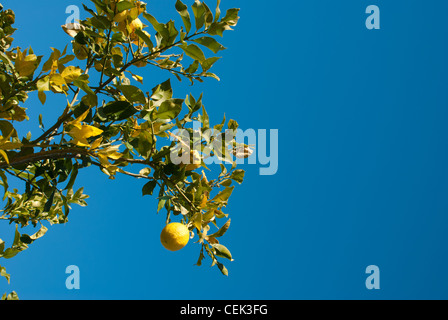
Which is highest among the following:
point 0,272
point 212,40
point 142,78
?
point 142,78

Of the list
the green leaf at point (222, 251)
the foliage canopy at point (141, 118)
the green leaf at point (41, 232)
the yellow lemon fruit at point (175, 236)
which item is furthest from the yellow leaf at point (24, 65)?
the green leaf at point (41, 232)

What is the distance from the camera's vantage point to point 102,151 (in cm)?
108

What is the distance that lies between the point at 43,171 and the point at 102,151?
0.38 meters

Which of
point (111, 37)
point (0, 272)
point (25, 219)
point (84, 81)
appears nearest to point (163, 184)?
point (84, 81)

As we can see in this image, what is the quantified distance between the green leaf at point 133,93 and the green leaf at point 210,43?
8.5 inches

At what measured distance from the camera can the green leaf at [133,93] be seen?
107 cm

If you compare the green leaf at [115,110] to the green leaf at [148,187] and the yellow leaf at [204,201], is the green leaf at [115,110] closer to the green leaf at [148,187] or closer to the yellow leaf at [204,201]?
the green leaf at [148,187]

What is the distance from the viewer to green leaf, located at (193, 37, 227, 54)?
44.6 inches

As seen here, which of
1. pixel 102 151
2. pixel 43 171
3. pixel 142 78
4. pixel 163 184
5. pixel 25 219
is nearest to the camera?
pixel 102 151

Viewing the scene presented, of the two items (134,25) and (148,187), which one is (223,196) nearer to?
(148,187)

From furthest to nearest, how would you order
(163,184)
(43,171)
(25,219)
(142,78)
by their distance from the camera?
(25,219)
(142,78)
(43,171)
(163,184)

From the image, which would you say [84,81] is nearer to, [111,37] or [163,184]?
[111,37]

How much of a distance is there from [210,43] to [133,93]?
25 cm

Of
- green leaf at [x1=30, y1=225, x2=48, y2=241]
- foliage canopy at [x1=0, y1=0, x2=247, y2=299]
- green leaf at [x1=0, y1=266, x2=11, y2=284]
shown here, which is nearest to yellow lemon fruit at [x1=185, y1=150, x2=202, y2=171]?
foliage canopy at [x1=0, y1=0, x2=247, y2=299]
